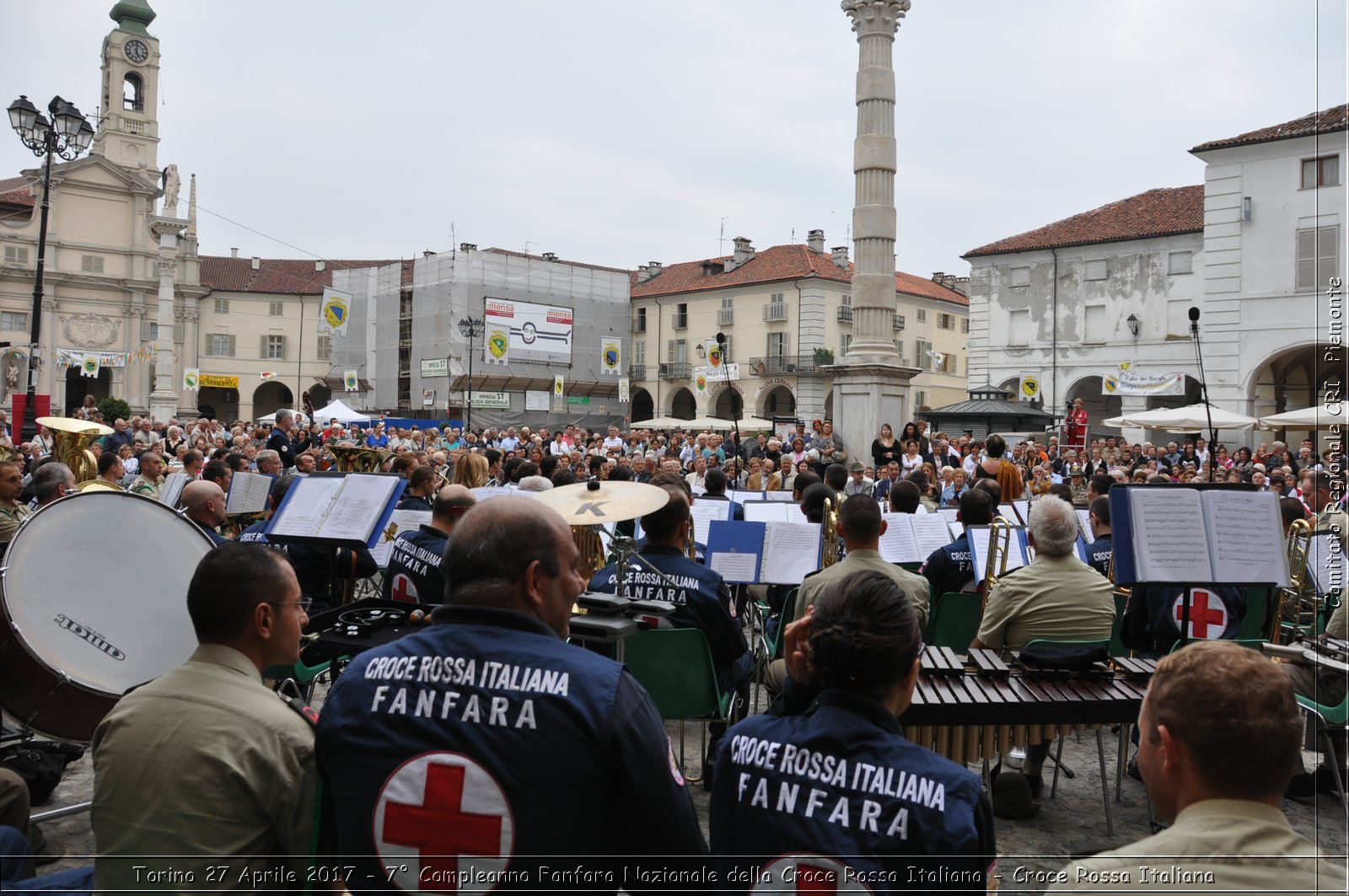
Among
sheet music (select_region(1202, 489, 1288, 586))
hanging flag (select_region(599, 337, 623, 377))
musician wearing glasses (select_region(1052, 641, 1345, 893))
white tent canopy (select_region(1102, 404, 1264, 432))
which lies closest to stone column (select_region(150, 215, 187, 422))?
hanging flag (select_region(599, 337, 623, 377))

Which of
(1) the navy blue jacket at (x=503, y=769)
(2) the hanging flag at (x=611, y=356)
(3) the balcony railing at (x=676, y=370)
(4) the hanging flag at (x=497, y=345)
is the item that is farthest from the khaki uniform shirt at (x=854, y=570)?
(3) the balcony railing at (x=676, y=370)

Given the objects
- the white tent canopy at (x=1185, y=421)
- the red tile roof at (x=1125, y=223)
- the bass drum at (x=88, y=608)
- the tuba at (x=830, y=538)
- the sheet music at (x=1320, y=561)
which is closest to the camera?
the bass drum at (x=88, y=608)

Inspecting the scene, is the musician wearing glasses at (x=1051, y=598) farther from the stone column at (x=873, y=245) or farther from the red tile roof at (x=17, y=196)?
the red tile roof at (x=17, y=196)

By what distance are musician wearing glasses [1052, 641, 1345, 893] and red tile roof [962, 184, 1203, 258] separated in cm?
4069

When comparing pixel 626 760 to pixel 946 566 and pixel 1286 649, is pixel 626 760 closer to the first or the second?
pixel 1286 649

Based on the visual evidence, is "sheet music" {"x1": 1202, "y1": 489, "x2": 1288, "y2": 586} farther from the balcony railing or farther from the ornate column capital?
the balcony railing

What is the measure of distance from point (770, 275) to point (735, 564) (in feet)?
160

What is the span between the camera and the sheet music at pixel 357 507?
6188 millimetres

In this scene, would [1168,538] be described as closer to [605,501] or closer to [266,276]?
[605,501]

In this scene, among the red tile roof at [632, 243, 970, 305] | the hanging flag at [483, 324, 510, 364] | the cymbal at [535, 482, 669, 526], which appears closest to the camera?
the cymbal at [535, 482, 669, 526]

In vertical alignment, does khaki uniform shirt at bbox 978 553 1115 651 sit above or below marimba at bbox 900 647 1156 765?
above

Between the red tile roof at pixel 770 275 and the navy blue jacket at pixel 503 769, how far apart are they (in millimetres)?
49352

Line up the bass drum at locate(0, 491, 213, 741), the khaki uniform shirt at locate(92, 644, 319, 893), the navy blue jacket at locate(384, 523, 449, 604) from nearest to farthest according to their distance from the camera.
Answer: the khaki uniform shirt at locate(92, 644, 319, 893) < the bass drum at locate(0, 491, 213, 741) < the navy blue jacket at locate(384, 523, 449, 604)

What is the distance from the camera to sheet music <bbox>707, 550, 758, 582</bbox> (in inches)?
262
